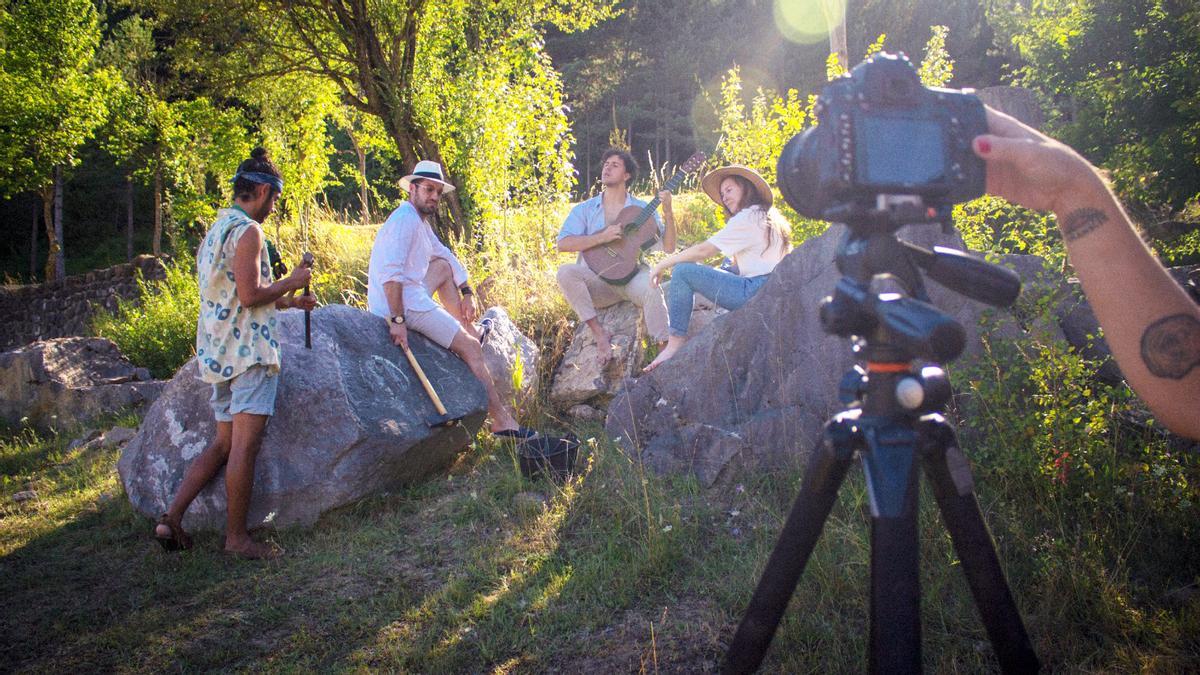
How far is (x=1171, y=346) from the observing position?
1.24 meters

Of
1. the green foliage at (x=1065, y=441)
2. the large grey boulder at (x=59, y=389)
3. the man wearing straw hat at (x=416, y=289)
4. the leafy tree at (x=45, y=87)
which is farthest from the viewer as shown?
the leafy tree at (x=45, y=87)

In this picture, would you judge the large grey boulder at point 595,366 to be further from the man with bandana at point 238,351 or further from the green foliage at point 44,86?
the green foliage at point 44,86

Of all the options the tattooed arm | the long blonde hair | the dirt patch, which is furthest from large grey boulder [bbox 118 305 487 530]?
the tattooed arm

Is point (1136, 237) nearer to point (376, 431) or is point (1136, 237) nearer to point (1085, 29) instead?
point (376, 431)

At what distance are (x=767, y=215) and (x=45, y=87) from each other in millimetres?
18441

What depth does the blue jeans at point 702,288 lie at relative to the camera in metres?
5.49

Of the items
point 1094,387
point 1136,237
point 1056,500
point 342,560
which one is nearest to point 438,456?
point 342,560

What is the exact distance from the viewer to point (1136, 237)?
123cm

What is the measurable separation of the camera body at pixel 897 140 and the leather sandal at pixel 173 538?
3851 mm

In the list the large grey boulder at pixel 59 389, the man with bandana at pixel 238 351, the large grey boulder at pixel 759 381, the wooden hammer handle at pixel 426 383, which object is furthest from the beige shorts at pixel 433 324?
the large grey boulder at pixel 59 389

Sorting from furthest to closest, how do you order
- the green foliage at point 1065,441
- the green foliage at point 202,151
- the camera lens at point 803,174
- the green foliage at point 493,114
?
1. the green foliage at point 202,151
2. the green foliage at point 493,114
3. the green foliage at point 1065,441
4. the camera lens at point 803,174

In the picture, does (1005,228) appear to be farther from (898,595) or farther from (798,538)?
(898,595)

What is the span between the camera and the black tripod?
1.31 meters

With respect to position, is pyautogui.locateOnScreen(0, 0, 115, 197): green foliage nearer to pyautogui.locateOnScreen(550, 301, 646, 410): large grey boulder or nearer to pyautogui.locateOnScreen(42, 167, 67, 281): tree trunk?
pyautogui.locateOnScreen(42, 167, 67, 281): tree trunk
